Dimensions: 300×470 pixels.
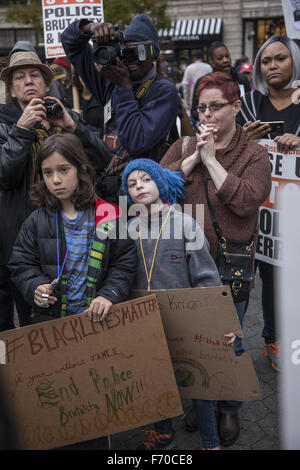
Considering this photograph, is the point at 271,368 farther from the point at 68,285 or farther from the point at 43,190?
the point at 43,190

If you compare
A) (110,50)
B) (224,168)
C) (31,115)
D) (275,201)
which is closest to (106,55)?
(110,50)

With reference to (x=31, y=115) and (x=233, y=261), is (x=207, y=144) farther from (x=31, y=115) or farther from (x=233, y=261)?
(x=31, y=115)

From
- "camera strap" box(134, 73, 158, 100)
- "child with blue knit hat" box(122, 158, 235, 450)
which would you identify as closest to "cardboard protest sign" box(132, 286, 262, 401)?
"child with blue knit hat" box(122, 158, 235, 450)

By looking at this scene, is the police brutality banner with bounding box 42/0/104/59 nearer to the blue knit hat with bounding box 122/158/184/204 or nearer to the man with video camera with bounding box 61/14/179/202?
the man with video camera with bounding box 61/14/179/202

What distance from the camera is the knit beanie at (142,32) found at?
270 cm

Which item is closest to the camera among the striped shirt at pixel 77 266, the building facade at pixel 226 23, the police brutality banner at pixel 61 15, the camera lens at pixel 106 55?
the striped shirt at pixel 77 266

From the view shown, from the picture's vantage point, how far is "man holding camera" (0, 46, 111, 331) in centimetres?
252

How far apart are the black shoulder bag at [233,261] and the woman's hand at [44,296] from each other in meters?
0.83

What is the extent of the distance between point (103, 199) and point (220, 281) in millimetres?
779

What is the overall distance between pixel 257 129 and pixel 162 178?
921 mm

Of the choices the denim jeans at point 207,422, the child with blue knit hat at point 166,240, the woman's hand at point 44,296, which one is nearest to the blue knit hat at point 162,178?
the child with blue knit hat at point 166,240

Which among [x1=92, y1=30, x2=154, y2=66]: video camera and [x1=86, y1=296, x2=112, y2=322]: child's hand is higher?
[x1=92, y1=30, x2=154, y2=66]: video camera

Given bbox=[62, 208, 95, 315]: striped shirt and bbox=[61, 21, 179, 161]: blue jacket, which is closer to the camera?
bbox=[62, 208, 95, 315]: striped shirt

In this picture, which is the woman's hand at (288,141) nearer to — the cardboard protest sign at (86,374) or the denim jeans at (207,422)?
the cardboard protest sign at (86,374)
